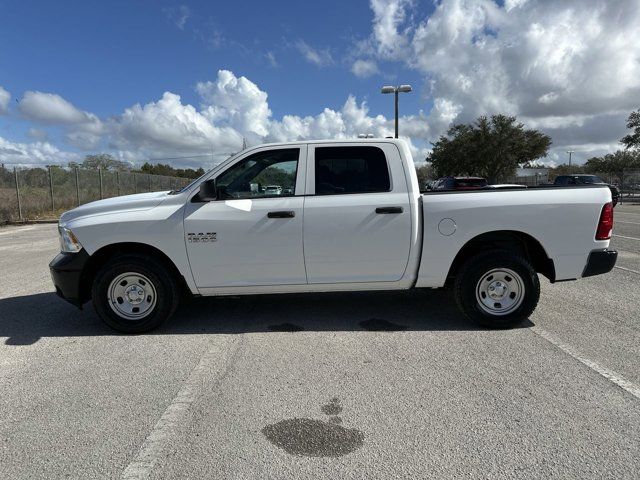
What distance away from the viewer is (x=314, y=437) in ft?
9.34

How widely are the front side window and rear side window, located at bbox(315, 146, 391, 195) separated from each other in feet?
0.95

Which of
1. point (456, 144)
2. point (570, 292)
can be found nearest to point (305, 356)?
point (570, 292)

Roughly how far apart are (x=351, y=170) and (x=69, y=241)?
296cm

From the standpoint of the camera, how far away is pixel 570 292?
20.4 ft

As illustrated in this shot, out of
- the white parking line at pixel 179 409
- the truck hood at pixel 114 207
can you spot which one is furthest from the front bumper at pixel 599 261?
the truck hood at pixel 114 207

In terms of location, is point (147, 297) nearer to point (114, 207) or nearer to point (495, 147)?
point (114, 207)

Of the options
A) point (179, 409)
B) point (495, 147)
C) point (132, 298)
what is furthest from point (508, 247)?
Result: point (495, 147)

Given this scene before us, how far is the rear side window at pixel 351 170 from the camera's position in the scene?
4.71m

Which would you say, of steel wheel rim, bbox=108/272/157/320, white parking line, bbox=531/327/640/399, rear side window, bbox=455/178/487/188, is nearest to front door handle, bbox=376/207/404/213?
white parking line, bbox=531/327/640/399

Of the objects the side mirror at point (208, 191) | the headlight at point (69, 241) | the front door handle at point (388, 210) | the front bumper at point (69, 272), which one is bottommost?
the front bumper at point (69, 272)

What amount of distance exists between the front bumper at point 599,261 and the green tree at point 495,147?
43.5 m

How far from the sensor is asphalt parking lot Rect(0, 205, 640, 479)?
2.62 metres

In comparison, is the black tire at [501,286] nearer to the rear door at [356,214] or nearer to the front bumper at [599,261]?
the front bumper at [599,261]

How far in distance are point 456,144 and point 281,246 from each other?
4810 cm
